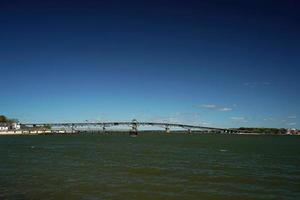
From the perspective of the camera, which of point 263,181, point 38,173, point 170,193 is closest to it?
point 170,193

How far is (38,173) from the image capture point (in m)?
43.4

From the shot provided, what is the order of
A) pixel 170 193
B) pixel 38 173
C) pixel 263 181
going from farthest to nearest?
pixel 38 173 → pixel 263 181 → pixel 170 193

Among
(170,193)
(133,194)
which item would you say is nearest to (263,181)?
(170,193)

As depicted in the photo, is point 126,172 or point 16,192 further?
point 126,172

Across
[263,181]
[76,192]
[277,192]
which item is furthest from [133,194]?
[263,181]

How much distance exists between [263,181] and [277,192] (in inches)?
236

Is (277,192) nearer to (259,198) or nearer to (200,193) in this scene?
(259,198)

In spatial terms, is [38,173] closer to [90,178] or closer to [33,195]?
[90,178]

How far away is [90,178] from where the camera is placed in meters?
39.9

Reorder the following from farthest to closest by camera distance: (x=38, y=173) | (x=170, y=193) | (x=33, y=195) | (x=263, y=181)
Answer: (x=38, y=173)
(x=263, y=181)
(x=170, y=193)
(x=33, y=195)

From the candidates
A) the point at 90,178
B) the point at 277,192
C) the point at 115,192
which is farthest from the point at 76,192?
the point at 277,192

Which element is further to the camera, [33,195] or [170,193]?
[170,193]

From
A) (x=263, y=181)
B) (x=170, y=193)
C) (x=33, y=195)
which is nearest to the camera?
(x=33, y=195)

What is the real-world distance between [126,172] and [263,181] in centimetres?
1684
